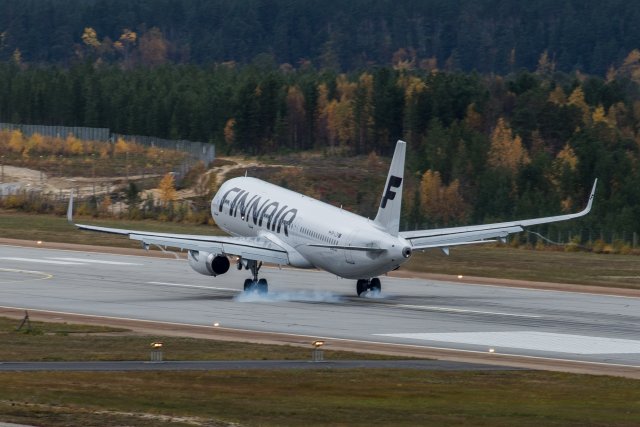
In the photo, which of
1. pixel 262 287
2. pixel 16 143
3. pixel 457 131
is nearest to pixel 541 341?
pixel 262 287

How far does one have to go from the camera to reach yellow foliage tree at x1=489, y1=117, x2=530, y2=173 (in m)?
144

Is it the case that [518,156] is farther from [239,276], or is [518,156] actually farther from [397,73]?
[239,276]

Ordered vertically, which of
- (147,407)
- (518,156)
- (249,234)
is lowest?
(147,407)

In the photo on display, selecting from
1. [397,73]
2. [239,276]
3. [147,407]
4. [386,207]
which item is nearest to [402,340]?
[386,207]

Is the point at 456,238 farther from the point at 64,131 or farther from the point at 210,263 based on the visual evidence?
the point at 64,131

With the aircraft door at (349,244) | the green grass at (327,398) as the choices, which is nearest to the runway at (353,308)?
the aircraft door at (349,244)

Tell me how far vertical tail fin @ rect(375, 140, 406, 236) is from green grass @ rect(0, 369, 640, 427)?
17.1 meters

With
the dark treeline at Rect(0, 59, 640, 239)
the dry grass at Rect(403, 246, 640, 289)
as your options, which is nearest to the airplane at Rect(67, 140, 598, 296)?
the dry grass at Rect(403, 246, 640, 289)

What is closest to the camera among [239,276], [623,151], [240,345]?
[240,345]

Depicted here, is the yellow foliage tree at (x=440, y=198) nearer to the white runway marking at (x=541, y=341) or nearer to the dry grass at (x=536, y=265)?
the dry grass at (x=536, y=265)

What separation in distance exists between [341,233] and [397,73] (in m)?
137

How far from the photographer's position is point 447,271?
81250mm

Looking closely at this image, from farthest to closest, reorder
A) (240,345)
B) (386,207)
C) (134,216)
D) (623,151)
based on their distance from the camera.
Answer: (623,151)
(134,216)
(386,207)
(240,345)

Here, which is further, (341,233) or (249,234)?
(249,234)
